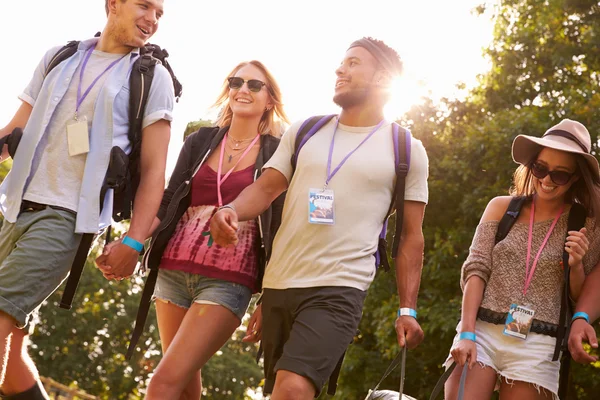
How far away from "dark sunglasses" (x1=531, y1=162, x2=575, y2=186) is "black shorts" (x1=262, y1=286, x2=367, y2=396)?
136 centimetres

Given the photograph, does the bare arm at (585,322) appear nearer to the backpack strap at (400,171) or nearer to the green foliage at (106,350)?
the backpack strap at (400,171)

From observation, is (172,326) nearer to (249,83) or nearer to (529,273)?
(249,83)

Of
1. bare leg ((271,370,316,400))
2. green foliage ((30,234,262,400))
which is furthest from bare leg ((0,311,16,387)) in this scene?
green foliage ((30,234,262,400))

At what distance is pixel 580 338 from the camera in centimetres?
521

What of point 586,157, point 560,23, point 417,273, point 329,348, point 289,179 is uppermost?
point 560,23

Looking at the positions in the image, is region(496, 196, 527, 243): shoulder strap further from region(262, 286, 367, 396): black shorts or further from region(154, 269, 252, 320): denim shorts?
region(154, 269, 252, 320): denim shorts

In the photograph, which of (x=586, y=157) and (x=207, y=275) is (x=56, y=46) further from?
(x=586, y=157)

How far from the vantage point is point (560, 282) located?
550 cm

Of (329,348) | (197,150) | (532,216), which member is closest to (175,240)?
(197,150)

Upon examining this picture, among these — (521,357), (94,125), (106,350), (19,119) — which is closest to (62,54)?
(19,119)

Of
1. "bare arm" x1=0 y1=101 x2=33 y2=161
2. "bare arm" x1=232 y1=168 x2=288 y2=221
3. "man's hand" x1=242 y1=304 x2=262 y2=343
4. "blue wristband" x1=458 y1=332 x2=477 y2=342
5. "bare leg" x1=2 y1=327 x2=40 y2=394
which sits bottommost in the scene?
"bare leg" x1=2 y1=327 x2=40 y2=394

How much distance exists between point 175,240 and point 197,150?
68cm

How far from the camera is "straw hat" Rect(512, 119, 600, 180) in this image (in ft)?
18.4

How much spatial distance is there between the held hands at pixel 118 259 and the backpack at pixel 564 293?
83.6 inches
